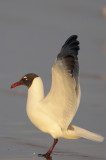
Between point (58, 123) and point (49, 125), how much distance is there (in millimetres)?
102

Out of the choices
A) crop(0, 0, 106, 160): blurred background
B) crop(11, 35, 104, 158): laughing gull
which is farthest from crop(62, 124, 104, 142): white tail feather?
crop(0, 0, 106, 160): blurred background

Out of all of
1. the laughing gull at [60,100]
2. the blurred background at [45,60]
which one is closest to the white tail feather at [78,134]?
the laughing gull at [60,100]

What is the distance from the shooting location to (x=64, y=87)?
249 inches

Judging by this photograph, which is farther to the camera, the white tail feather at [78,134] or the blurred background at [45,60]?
the blurred background at [45,60]

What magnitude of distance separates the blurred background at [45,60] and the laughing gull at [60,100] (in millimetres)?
178

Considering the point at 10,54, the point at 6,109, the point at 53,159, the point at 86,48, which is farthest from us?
the point at 86,48

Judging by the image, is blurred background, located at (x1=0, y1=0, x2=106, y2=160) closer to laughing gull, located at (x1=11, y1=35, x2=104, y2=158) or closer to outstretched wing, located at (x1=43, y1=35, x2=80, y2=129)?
laughing gull, located at (x1=11, y1=35, x2=104, y2=158)

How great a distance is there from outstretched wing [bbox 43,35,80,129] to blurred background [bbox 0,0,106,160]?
35 centimetres

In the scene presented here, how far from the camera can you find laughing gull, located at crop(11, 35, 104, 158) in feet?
20.6

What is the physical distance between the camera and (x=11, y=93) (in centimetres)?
861

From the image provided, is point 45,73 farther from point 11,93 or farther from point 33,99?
point 33,99

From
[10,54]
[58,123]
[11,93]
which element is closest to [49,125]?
[58,123]

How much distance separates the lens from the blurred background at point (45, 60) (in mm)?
6523

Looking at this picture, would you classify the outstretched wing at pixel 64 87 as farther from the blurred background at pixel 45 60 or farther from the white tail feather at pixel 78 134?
the blurred background at pixel 45 60
